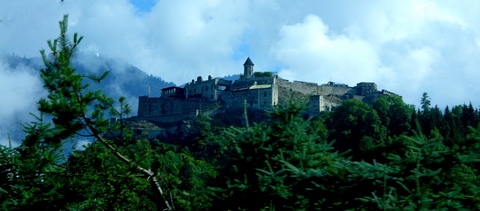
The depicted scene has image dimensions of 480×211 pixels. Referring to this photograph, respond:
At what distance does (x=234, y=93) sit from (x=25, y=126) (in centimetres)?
6591

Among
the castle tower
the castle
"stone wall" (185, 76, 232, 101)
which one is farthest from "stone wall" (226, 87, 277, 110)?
the castle tower

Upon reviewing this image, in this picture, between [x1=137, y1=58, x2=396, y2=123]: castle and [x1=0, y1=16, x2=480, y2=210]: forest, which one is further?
[x1=137, y1=58, x2=396, y2=123]: castle

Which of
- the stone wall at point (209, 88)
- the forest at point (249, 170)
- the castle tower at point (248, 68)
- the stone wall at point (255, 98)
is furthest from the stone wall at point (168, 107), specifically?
the forest at point (249, 170)

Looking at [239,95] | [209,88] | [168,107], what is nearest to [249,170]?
[239,95]

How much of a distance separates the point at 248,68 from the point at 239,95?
34.1 feet

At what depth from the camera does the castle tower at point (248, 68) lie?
8232 cm

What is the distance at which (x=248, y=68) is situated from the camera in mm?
82875

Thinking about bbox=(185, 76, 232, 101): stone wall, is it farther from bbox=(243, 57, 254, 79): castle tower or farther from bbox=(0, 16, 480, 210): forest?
bbox=(0, 16, 480, 210): forest

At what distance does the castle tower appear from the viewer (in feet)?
270

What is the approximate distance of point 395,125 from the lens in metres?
68.2

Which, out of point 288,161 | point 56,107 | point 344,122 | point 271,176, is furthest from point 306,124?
point 344,122

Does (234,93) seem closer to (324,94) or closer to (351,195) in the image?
(324,94)

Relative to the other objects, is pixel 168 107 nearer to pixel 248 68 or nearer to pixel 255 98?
pixel 248 68

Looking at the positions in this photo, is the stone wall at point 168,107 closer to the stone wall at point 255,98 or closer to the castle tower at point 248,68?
the stone wall at point 255,98
